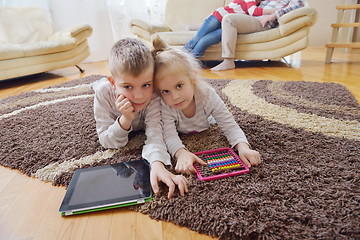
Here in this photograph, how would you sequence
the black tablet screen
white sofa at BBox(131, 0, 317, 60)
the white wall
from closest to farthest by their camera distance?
1. the black tablet screen
2. white sofa at BBox(131, 0, 317, 60)
3. the white wall

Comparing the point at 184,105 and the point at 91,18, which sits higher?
the point at 91,18

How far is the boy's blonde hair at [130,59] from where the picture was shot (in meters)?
0.77

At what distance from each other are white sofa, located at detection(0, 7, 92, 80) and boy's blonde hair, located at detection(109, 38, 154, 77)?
71.6 inches

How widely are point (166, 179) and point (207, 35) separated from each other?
198 centimetres

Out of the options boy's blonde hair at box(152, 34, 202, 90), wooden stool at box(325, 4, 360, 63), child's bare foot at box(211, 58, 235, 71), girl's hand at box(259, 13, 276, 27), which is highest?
boy's blonde hair at box(152, 34, 202, 90)

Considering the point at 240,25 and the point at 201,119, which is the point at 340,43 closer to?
the point at 240,25

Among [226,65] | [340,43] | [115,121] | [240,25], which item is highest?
[240,25]

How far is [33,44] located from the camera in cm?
232

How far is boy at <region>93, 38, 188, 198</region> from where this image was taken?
0.77m

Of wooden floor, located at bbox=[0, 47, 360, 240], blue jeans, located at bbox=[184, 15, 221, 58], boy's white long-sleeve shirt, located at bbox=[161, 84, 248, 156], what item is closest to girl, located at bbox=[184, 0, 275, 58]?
blue jeans, located at bbox=[184, 15, 221, 58]

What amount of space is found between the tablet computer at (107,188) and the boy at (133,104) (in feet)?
0.12

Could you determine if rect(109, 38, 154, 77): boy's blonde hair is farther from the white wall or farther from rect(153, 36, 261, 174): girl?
the white wall

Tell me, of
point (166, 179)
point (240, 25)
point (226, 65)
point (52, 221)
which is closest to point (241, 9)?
point (240, 25)

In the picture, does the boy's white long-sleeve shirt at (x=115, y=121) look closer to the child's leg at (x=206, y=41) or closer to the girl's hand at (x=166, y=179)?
the girl's hand at (x=166, y=179)
